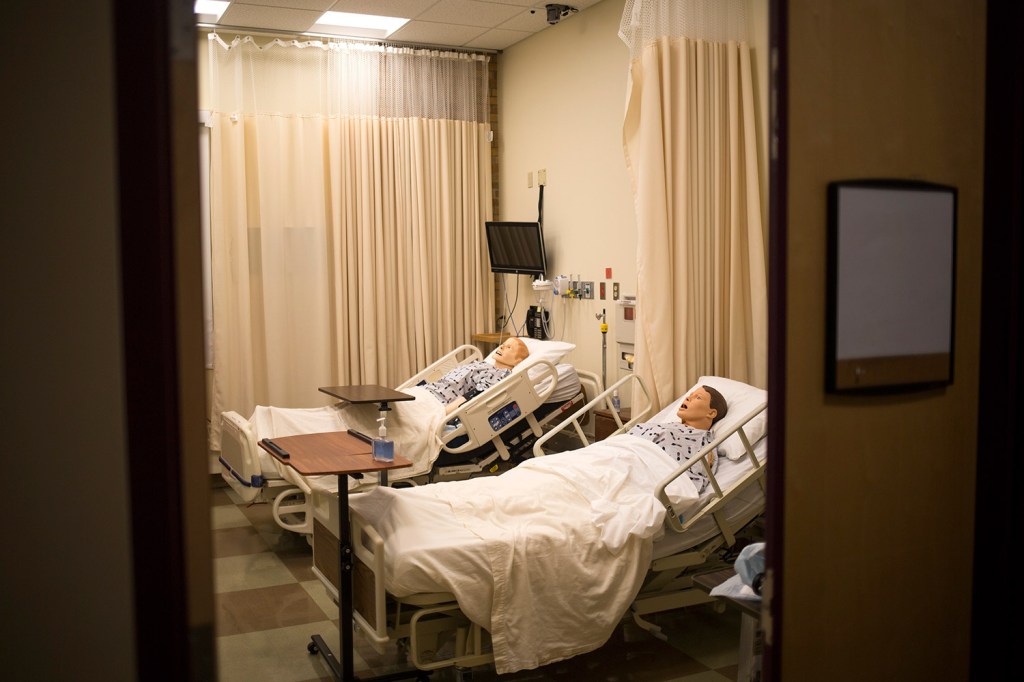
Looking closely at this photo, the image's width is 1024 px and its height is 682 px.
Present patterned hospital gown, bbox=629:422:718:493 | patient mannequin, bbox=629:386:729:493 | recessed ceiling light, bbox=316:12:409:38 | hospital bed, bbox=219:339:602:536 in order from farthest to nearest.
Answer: recessed ceiling light, bbox=316:12:409:38, hospital bed, bbox=219:339:602:536, patient mannequin, bbox=629:386:729:493, patterned hospital gown, bbox=629:422:718:493

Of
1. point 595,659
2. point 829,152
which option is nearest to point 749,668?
point 595,659

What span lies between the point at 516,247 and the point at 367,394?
1.95m

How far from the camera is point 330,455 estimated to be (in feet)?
10.2

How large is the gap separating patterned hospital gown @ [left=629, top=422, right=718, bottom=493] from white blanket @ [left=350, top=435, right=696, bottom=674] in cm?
19

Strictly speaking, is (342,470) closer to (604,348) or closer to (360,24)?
(604,348)

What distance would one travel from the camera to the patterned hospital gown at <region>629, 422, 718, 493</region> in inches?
141

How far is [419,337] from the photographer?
649 cm

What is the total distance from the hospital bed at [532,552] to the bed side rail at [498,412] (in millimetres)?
1204

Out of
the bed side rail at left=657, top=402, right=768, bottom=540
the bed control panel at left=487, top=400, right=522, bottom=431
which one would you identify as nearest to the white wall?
the bed side rail at left=657, top=402, right=768, bottom=540

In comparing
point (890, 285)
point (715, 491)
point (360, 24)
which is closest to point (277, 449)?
point (715, 491)

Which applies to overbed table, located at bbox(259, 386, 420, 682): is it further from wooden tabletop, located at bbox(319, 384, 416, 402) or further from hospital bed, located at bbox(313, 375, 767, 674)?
wooden tabletop, located at bbox(319, 384, 416, 402)

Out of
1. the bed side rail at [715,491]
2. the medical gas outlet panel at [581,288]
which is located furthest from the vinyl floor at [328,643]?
the medical gas outlet panel at [581,288]

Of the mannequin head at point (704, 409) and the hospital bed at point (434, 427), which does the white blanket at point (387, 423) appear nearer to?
the hospital bed at point (434, 427)

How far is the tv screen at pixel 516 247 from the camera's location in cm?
610
